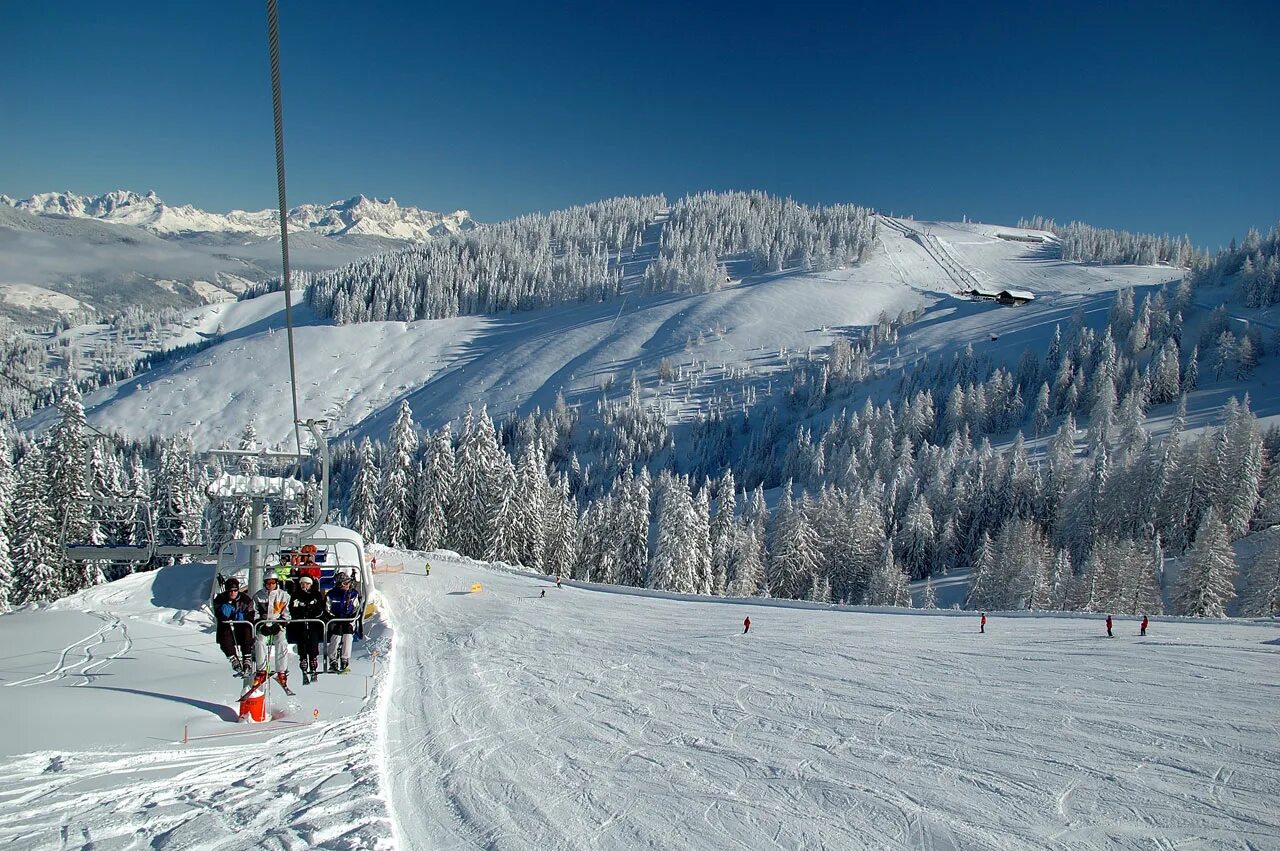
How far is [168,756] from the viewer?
30.7ft

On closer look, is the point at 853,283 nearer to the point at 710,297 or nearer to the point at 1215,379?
the point at 710,297

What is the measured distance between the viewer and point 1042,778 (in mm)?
9336

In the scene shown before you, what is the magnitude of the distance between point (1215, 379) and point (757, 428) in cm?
7180

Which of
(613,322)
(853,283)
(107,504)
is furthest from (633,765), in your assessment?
(853,283)

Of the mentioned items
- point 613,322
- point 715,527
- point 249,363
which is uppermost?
point 613,322

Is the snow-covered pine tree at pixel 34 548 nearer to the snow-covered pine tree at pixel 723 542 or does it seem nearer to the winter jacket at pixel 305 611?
the winter jacket at pixel 305 611

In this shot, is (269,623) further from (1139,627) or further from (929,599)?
(929,599)

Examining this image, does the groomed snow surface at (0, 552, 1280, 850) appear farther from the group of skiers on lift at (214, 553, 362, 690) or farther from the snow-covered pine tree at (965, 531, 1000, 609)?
the snow-covered pine tree at (965, 531, 1000, 609)

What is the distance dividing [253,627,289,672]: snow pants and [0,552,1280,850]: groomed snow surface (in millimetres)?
982

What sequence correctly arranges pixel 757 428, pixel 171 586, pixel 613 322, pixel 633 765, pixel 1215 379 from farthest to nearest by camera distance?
pixel 613 322
pixel 757 428
pixel 1215 379
pixel 171 586
pixel 633 765

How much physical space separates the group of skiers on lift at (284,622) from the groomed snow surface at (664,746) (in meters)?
1.06

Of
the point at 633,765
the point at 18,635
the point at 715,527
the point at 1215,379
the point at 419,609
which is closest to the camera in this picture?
the point at 633,765

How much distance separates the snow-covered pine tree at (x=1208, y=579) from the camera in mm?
35875

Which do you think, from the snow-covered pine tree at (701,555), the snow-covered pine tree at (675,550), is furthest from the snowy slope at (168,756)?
the snow-covered pine tree at (701,555)
